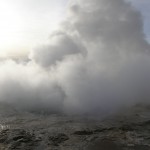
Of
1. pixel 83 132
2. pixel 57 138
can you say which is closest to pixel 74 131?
pixel 83 132

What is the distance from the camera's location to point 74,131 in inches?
605

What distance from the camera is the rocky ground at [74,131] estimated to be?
13484mm

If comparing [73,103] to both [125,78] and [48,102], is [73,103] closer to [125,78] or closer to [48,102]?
[48,102]

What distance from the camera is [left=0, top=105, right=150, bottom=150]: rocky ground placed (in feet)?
44.2

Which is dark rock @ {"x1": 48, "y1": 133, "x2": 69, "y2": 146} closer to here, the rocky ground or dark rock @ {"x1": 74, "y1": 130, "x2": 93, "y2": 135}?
the rocky ground

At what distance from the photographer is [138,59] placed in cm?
2666

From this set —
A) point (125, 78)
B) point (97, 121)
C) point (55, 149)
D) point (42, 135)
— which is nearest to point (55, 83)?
point (125, 78)

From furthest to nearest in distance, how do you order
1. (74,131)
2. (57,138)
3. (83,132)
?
(74,131) < (83,132) < (57,138)

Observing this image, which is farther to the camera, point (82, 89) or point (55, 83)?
point (55, 83)

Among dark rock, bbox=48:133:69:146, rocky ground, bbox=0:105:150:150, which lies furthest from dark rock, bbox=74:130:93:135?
dark rock, bbox=48:133:69:146

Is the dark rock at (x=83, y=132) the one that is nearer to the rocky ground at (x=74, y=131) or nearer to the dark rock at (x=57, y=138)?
the rocky ground at (x=74, y=131)

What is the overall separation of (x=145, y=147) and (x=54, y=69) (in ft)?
43.0

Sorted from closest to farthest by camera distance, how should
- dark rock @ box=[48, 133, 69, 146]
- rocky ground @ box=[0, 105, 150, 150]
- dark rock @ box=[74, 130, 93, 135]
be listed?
rocky ground @ box=[0, 105, 150, 150] → dark rock @ box=[48, 133, 69, 146] → dark rock @ box=[74, 130, 93, 135]

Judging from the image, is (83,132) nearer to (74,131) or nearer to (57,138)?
(74,131)
